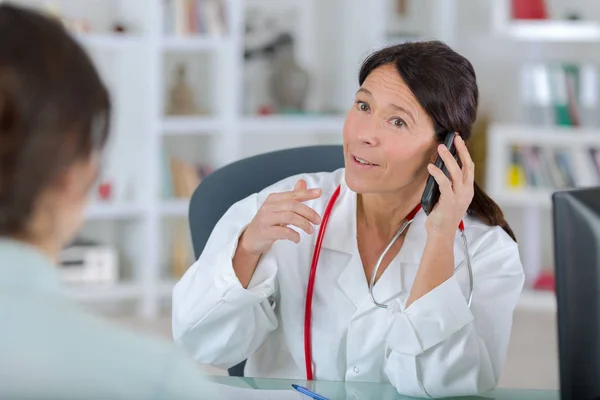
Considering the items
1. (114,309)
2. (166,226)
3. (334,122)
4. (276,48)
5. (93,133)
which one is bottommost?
(114,309)

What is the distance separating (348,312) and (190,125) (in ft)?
10.1

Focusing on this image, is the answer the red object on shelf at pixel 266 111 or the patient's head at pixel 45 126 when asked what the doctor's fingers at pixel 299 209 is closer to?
the patient's head at pixel 45 126

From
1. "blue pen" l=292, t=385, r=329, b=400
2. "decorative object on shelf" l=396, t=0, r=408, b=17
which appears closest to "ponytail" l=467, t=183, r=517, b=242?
"blue pen" l=292, t=385, r=329, b=400

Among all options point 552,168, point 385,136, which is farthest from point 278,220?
point 552,168

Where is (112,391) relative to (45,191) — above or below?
below

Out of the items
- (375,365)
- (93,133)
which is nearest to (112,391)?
(93,133)

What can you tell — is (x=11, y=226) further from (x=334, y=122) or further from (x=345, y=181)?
(x=334, y=122)

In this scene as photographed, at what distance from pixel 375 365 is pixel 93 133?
1.11 metres

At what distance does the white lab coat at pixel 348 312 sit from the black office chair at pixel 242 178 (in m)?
0.13

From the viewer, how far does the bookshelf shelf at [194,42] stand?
4.83 meters

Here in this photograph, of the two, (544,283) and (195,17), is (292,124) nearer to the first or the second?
(195,17)

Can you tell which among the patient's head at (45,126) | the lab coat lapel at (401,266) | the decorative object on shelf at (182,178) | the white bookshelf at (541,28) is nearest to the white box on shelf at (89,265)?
the decorative object on shelf at (182,178)

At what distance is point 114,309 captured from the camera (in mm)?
5105

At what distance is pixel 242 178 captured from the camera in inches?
85.8
